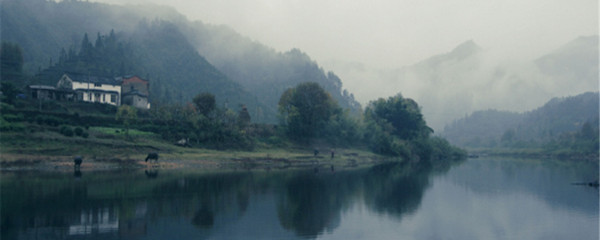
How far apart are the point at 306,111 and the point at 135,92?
33924 millimetres

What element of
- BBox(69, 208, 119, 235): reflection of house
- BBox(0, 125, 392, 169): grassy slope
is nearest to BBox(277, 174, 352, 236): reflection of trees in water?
BBox(69, 208, 119, 235): reflection of house

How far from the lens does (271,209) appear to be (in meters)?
30.4

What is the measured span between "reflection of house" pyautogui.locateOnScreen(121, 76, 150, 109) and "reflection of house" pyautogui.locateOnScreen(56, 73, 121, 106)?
73.7 inches

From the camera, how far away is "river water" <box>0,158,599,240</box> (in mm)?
23734

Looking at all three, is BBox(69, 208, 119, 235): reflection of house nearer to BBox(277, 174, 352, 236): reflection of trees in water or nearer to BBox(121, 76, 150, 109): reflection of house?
BBox(277, 174, 352, 236): reflection of trees in water

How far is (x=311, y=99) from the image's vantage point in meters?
96.4

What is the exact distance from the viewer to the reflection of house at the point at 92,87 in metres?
89.8

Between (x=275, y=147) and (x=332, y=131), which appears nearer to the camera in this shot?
(x=275, y=147)

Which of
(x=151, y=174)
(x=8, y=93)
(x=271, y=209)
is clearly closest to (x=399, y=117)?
(x=151, y=174)

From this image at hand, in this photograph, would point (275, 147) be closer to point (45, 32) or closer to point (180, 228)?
point (180, 228)

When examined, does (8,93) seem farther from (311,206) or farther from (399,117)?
(399,117)

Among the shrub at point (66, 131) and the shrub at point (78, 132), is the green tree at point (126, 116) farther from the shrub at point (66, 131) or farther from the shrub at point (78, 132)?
the shrub at point (66, 131)

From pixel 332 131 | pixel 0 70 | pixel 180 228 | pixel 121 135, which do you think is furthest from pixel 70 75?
pixel 180 228

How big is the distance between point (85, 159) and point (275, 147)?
120 feet
